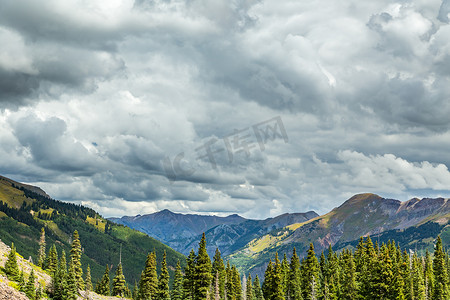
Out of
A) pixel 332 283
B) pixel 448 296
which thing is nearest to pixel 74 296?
pixel 332 283

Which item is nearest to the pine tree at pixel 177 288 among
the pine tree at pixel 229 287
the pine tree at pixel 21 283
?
the pine tree at pixel 229 287

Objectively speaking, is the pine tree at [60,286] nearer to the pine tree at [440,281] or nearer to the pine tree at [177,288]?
the pine tree at [177,288]

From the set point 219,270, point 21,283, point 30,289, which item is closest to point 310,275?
point 219,270

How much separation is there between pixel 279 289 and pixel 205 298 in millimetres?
23519

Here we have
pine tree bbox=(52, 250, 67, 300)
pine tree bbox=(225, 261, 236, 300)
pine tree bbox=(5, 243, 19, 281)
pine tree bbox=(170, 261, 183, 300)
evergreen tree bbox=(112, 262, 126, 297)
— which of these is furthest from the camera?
evergreen tree bbox=(112, 262, 126, 297)

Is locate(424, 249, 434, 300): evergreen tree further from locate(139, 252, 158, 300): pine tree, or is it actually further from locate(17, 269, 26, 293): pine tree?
locate(17, 269, 26, 293): pine tree

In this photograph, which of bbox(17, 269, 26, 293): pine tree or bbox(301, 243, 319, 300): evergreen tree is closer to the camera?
bbox(17, 269, 26, 293): pine tree

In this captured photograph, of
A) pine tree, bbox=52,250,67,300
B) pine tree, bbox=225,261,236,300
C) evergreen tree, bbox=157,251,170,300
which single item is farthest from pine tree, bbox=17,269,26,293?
pine tree, bbox=225,261,236,300

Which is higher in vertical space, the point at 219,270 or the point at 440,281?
the point at 219,270

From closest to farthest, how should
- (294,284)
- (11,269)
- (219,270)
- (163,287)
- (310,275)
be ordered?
1. (11,269)
2. (163,287)
3. (310,275)
4. (219,270)
5. (294,284)

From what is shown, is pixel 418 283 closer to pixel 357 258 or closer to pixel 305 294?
pixel 357 258

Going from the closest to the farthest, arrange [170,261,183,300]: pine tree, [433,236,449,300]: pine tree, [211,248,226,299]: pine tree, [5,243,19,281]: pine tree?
[5,243,19,281]: pine tree
[211,248,226,299]: pine tree
[433,236,449,300]: pine tree
[170,261,183,300]: pine tree

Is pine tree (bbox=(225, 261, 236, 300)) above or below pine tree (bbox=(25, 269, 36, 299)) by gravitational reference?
above

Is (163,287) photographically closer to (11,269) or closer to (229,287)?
(229,287)
